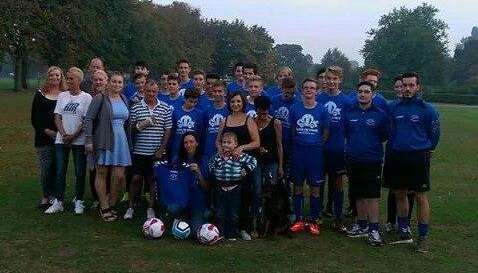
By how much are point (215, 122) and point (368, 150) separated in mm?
1999

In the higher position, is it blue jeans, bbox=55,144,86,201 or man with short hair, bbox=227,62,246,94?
man with short hair, bbox=227,62,246,94

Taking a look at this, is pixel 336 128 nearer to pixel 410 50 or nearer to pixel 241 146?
pixel 241 146

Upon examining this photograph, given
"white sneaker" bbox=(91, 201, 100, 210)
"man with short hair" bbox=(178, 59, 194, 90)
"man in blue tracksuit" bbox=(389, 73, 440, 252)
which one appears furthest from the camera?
"man with short hair" bbox=(178, 59, 194, 90)

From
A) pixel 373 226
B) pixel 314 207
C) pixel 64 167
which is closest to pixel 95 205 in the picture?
pixel 64 167

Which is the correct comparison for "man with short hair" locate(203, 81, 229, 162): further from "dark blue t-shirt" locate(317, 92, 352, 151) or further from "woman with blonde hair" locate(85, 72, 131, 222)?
"dark blue t-shirt" locate(317, 92, 352, 151)

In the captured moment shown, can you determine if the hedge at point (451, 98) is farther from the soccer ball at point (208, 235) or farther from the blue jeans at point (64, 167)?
the soccer ball at point (208, 235)

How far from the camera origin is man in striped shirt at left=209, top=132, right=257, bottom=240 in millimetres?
6957

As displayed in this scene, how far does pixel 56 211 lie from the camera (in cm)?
802

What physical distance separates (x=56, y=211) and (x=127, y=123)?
166 centimetres

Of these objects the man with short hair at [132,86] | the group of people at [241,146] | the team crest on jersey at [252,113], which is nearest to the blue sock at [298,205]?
the group of people at [241,146]

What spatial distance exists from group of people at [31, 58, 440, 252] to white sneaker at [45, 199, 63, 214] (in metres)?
0.01

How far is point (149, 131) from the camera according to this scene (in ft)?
25.1

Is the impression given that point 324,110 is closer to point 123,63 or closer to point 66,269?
point 66,269

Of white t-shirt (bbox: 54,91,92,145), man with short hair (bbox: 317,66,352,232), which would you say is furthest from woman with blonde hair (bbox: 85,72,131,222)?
man with short hair (bbox: 317,66,352,232)
